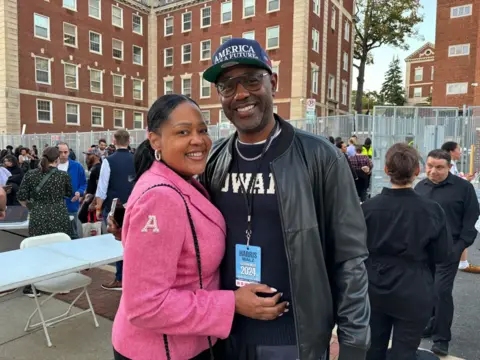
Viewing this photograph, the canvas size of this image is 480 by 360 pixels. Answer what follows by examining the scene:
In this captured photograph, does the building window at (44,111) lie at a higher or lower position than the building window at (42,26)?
lower

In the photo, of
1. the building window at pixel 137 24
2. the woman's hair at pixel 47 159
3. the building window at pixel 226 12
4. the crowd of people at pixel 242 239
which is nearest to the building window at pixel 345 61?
the building window at pixel 226 12

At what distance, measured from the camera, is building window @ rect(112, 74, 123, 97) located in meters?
32.1

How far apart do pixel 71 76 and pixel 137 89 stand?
6594 mm

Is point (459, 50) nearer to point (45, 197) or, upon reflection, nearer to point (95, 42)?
point (95, 42)

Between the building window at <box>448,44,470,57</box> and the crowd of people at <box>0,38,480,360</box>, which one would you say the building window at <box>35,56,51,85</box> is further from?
the building window at <box>448,44,470,57</box>

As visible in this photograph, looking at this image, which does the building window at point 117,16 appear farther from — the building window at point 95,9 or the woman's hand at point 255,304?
the woman's hand at point 255,304

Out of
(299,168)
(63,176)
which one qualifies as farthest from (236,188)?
(63,176)

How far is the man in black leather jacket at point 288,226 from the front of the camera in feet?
4.88

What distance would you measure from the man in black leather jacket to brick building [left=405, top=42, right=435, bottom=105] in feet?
259

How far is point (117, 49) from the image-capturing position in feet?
105

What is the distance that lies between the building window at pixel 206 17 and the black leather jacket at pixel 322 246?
1283 inches

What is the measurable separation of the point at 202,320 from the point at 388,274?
185cm

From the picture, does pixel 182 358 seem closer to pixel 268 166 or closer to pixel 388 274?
pixel 268 166

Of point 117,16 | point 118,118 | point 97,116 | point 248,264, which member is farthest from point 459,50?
point 248,264
